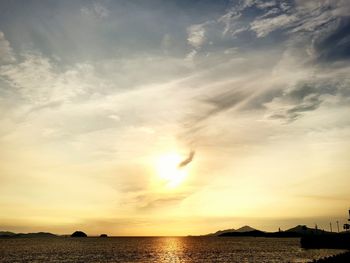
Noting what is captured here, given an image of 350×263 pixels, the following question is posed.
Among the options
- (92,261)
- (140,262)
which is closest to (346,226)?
(140,262)

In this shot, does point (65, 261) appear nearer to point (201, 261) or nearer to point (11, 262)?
point (11, 262)

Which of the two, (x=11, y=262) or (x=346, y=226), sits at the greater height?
(x=346, y=226)

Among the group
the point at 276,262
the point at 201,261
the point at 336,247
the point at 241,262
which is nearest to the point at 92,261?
the point at 201,261

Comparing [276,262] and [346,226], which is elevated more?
[346,226]

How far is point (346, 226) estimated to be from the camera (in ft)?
528

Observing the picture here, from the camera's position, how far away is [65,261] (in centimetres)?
12481

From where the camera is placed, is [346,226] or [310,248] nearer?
[346,226]

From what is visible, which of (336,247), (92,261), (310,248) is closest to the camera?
(92,261)

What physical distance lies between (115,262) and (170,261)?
1862 centimetres

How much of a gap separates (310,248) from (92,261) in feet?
345

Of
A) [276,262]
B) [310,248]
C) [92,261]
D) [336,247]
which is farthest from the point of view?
[310,248]

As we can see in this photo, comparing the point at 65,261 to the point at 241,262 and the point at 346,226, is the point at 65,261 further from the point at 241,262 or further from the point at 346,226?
the point at 346,226

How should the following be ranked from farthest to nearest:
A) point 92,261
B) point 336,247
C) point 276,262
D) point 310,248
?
point 310,248 < point 336,247 < point 92,261 < point 276,262

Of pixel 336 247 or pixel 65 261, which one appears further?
pixel 336 247
